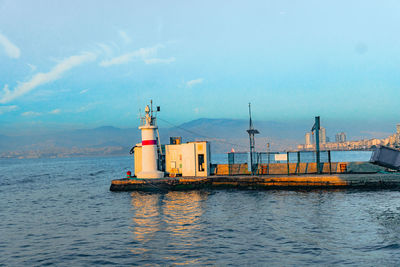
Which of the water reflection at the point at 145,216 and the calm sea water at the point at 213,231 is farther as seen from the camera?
the water reflection at the point at 145,216

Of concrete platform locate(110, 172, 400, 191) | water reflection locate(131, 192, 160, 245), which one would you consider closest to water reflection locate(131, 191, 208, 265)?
water reflection locate(131, 192, 160, 245)

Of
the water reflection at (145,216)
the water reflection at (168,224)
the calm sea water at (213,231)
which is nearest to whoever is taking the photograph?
the calm sea water at (213,231)

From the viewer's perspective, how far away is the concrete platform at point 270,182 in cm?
3578

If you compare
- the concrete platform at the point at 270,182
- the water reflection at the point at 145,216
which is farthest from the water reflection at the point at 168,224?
the concrete platform at the point at 270,182

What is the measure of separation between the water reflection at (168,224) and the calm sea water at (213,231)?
62 millimetres

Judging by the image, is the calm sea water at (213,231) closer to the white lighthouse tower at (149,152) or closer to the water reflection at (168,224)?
the water reflection at (168,224)

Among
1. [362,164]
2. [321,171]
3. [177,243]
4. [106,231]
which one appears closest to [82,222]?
[106,231]

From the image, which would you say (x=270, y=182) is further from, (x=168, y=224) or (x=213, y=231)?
(x=213, y=231)

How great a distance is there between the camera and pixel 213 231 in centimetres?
2067

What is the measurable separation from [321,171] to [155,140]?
19947mm

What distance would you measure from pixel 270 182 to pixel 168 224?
17871 mm

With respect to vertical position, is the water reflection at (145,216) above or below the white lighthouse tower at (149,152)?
below

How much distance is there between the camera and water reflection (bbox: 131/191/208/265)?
17000 millimetres

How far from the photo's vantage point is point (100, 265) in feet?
50.5
